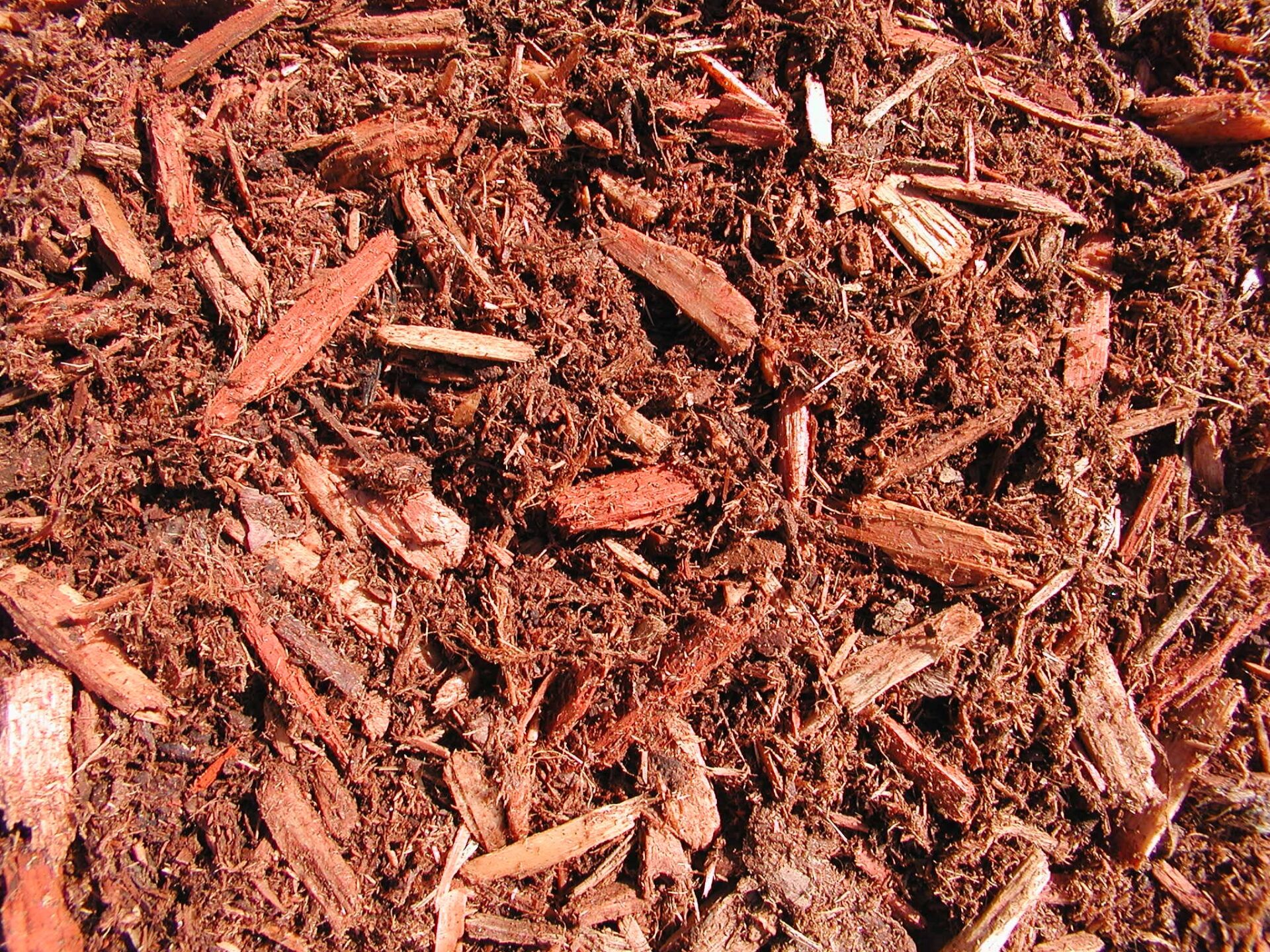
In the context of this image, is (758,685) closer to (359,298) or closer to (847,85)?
(359,298)

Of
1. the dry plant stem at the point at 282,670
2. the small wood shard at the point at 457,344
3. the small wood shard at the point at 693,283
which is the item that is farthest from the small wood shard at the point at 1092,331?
the dry plant stem at the point at 282,670

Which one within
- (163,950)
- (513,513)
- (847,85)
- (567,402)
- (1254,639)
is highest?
(847,85)

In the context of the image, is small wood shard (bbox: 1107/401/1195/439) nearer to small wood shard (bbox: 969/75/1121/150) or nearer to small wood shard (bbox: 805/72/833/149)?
small wood shard (bbox: 969/75/1121/150)

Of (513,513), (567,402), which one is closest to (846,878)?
(513,513)

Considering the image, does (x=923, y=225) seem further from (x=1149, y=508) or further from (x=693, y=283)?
(x=1149, y=508)

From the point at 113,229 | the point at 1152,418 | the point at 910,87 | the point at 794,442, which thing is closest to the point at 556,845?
the point at 794,442

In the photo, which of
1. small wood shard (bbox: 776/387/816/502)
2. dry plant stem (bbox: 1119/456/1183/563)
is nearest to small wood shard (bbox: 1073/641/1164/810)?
dry plant stem (bbox: 1119/456/1183/563)
